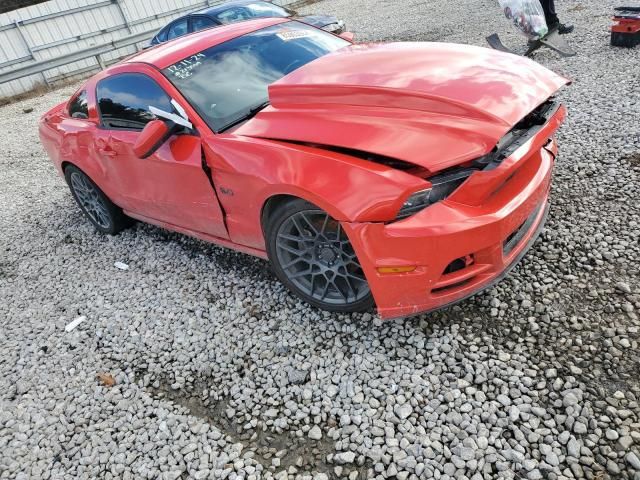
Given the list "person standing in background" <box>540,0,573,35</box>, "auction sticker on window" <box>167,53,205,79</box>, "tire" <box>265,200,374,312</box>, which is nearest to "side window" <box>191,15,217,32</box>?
"person standing in background" <box>540,0,573,35</box>

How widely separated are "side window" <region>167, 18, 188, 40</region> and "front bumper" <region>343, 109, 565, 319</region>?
27.1ft

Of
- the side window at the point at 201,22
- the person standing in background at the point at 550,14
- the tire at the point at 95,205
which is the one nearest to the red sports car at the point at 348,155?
the tire at the point at 95,205

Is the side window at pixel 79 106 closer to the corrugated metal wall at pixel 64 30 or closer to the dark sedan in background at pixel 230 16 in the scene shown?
the dark sedan in background at pixel 230 16

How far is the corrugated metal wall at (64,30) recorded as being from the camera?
12703 millimetres

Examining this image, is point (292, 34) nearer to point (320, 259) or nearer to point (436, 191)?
point (320, 259)

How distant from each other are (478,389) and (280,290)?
1.45 metres

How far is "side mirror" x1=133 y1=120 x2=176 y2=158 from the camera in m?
2.80

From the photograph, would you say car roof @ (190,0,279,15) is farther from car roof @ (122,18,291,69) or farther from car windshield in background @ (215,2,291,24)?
car roof @ (122,18,291,69)

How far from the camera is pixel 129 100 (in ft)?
11.2

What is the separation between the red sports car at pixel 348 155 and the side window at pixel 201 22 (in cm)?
560

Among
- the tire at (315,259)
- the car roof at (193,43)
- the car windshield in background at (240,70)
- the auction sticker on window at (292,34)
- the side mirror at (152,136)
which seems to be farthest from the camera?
the auction sticker on window at (292,34)

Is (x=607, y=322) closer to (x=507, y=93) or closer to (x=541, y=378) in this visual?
(x=541, y=378)

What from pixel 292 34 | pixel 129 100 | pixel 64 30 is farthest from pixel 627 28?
pixel 64 30

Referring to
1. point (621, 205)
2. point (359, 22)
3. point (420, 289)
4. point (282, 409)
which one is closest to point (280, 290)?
point (282, 409)
